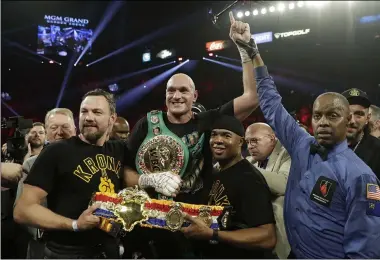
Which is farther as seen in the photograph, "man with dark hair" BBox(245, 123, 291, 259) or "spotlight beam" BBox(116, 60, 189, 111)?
"spotlight beam" BBox(116, 60, 189, 111)

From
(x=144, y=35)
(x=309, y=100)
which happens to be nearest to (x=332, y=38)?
(x=309, y=100)

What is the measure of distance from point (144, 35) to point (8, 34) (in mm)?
Answer: 5556

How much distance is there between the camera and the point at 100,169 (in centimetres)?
173

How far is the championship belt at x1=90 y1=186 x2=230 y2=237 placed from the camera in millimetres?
1537

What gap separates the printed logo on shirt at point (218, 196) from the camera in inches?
69.9

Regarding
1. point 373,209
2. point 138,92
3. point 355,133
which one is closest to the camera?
point 373,209

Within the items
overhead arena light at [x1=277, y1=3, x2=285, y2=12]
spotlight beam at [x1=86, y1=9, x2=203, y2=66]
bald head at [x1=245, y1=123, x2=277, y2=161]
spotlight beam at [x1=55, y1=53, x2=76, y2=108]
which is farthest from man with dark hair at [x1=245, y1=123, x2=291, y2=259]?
spotlight beam at [x1=55, y1=53, x2=76, y2=108]

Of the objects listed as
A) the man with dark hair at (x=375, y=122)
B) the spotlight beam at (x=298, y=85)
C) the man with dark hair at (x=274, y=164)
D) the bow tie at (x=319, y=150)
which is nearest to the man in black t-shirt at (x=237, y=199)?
the man with dark hair at (x=274, y=164)

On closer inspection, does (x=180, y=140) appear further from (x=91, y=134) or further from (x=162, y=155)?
(x=91, y=134)

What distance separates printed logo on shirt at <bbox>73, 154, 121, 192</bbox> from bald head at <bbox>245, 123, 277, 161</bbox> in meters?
1.09

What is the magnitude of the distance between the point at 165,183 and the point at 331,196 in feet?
2.30

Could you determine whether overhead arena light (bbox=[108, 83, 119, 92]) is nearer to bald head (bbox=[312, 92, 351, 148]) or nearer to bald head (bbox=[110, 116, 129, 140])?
bald head (bbox=[110, 116, 129, 140])

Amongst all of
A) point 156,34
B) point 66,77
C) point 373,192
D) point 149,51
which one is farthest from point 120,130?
point 66,77

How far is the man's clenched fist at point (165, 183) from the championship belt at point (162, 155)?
0.15m
